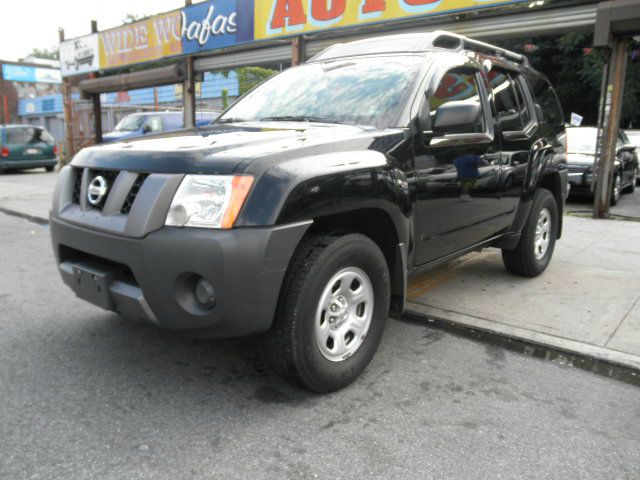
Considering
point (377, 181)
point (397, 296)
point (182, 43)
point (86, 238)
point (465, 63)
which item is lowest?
point (397, 296)

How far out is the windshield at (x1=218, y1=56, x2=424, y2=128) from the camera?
3336 mm

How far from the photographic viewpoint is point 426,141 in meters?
3.28

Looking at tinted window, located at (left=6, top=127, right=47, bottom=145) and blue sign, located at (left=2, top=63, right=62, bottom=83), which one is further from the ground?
blue sign, located at (left=2, top=63, right=62, bottom=83)

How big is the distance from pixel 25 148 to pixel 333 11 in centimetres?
1180

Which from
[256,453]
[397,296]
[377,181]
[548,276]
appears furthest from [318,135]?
[548,276]

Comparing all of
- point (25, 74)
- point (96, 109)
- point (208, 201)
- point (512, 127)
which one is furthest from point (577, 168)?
point (25, 74)

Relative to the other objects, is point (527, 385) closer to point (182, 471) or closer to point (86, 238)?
point (182, 471)

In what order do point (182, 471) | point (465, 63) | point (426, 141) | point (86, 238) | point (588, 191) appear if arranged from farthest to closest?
point (588, 191) → point (465, 63) → point (426, 141) → point (86, 238) → point (182, 471)

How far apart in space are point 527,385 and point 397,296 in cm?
87

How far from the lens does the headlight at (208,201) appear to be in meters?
2.36

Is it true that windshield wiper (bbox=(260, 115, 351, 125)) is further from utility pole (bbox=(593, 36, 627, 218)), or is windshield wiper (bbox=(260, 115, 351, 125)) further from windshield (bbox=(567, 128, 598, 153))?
windshield (bbox=(567, 128, 598, 153))

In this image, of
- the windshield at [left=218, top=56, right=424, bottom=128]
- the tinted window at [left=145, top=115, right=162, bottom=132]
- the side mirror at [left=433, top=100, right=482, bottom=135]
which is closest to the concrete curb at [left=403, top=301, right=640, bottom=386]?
the side mirror at [left=433, top=100, right=482, bottom=135]

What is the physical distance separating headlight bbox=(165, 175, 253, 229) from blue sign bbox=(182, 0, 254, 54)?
1017cm

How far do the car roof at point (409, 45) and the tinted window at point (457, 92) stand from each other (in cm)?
22
